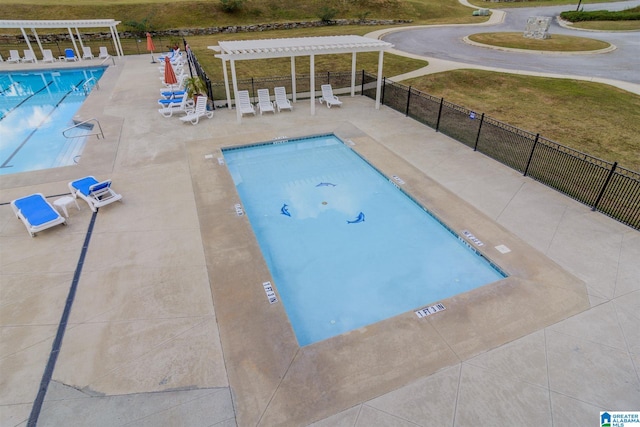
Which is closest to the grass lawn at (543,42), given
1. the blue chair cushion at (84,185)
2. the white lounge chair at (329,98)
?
the white lounge chair at (329,98)

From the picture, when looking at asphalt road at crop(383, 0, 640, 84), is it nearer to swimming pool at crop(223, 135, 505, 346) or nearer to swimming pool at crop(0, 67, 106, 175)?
swimming pool at crop(223, 135, 505, 346)

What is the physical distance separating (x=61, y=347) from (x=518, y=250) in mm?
9047

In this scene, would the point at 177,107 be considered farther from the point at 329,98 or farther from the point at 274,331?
the point at 274,331

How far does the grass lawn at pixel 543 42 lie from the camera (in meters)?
27.8

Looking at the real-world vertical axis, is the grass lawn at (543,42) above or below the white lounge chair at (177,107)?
above

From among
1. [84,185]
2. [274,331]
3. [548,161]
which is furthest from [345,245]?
[548,161]

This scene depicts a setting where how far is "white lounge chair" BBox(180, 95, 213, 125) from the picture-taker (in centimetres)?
1529

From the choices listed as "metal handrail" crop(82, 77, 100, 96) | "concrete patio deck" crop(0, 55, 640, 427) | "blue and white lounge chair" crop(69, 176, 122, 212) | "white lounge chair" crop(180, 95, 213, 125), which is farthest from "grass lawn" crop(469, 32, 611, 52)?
"blue and white lounge chair" crop(69, 176, 122, 212)

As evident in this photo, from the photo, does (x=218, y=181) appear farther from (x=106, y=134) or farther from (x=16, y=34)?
(x=16, y=34)

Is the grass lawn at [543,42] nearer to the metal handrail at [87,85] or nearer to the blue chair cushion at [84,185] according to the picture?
the metal handrail at [87,85]

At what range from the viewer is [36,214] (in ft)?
27.8

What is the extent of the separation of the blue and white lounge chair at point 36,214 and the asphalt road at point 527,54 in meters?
24.9

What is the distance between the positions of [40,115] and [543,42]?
35.9 meters

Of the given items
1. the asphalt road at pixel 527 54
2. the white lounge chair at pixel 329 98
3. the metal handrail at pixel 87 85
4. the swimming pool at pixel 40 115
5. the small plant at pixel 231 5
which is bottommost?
the swimming pool at pixel 40 115
